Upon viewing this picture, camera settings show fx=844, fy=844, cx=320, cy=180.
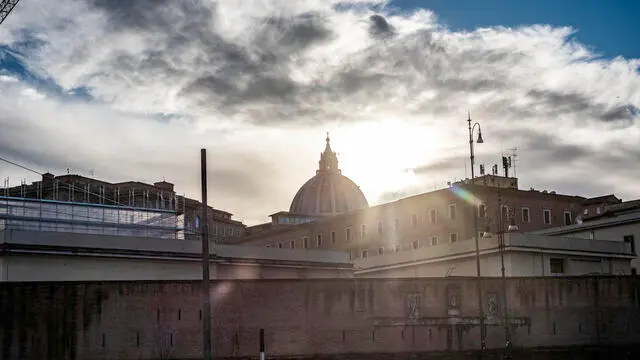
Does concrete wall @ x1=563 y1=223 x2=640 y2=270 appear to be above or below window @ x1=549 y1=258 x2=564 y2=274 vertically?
above

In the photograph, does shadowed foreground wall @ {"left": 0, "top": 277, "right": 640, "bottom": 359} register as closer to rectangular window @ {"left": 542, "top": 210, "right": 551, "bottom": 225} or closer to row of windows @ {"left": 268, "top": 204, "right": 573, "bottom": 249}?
row of windows @ {"left": 268, "top": 204, "right": 573, "bottom": 249}

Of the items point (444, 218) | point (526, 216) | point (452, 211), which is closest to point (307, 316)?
point (452, 211)

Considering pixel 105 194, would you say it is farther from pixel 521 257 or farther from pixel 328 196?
pixel 328 196

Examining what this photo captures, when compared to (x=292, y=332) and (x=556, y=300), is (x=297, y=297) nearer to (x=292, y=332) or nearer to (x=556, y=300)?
(x=292, y=332)

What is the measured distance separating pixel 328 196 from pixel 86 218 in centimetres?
6387

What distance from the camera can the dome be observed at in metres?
104

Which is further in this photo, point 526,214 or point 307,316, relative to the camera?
point 526,214

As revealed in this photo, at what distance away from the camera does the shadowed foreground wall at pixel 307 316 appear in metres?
28.0

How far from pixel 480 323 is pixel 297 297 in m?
7.62

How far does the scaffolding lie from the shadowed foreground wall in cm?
1239

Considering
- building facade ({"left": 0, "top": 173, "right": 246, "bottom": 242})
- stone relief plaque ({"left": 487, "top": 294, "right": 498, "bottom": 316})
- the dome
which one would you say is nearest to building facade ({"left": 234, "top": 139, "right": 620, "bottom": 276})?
building facade ({"left": 0, "top": 173, "right": 246, "bottom": 242})

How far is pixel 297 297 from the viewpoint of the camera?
3155 centimetres

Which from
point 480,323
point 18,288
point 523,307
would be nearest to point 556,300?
point 523,307

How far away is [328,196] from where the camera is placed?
345ft
